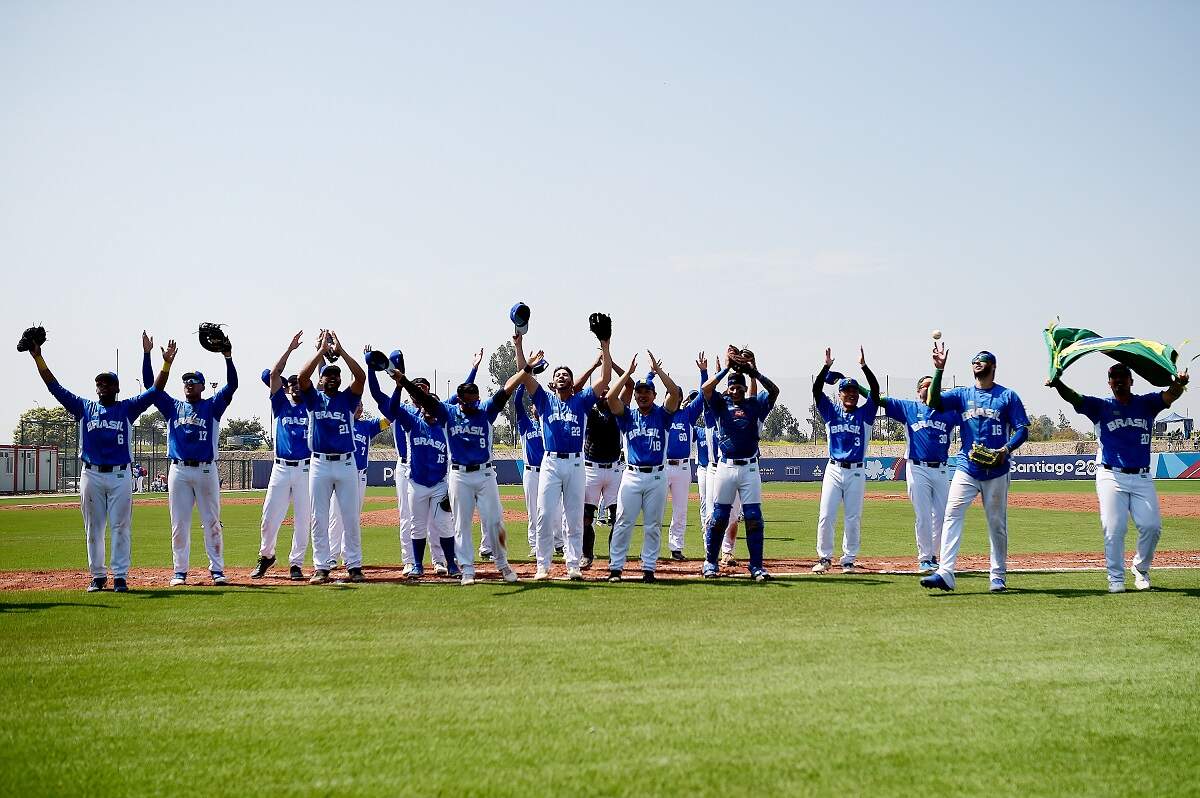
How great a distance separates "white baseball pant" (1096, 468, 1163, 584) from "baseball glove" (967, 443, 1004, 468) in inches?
42.9

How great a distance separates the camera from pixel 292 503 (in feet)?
39.9

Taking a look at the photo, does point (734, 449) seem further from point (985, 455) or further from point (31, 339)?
point (31, 339)

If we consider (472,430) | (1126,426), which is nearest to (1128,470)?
(1126,426)

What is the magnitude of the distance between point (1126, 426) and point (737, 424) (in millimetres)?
3955

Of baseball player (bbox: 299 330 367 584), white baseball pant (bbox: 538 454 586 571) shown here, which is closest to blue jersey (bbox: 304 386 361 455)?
baseball player (bbox: 299 330 367 584)

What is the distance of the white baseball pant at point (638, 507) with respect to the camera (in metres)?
11.0

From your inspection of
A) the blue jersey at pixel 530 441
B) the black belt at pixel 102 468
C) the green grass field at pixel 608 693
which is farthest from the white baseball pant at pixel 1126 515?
the black belt at pixel 102 468

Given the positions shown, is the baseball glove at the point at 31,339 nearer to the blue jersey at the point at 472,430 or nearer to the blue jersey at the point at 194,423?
the blue jersey at the point at 194,423

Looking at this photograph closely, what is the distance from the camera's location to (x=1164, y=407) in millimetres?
10203

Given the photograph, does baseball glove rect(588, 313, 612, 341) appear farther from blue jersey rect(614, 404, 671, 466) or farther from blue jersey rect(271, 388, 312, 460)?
blue jersey rect(271, 388, 312, 460)

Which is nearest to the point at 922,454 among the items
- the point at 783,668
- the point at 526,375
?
the point at 526,375

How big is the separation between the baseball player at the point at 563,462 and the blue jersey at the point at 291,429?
9.56 feet

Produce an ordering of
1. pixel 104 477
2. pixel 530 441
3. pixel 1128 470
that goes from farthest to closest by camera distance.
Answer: pixel 530 441 < pixel 104 477 < pixel 1128 470

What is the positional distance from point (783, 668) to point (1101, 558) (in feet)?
29.9
